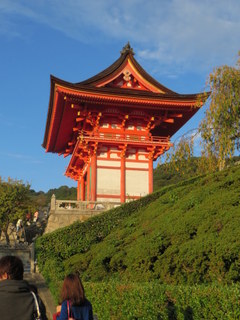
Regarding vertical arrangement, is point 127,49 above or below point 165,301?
above

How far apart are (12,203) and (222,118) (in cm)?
1351

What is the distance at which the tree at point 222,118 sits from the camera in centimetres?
1570

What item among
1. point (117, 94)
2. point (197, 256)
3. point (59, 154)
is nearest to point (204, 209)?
point (197, 256)

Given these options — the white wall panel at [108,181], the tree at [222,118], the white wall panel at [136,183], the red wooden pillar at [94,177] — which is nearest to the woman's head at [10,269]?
the tree at [222,118]

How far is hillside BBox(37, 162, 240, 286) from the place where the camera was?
854cm

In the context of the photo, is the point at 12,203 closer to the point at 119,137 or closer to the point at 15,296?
the point at 119,137

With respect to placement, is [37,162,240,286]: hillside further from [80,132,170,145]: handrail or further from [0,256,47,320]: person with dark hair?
[80,132,170,145]: handrail

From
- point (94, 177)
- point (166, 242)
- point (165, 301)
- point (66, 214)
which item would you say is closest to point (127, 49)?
point (94, 177)

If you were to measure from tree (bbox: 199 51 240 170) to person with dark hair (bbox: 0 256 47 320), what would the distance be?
12554 millimetres

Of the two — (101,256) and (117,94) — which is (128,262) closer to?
(101,256)

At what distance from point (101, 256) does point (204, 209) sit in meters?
3.60

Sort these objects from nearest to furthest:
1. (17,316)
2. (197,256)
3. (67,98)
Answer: (17,316) < (197,256) < (67,98)

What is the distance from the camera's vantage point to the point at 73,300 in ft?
14.6

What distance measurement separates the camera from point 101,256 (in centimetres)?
1275
